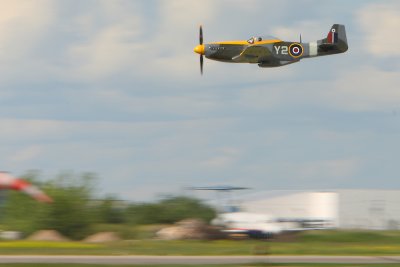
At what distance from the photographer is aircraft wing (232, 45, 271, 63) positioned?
4012cm

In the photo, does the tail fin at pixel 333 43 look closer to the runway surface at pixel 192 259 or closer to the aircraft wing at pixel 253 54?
the aircraft wing at pixel 253 54

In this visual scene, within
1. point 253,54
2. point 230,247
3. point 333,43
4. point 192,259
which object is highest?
point 333,43

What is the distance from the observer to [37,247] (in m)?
36.2

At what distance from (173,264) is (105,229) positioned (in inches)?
866

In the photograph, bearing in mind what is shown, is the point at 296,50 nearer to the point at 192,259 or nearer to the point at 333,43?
the point at 333,43

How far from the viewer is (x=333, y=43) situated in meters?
42.3

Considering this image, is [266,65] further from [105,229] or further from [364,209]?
[364,209]

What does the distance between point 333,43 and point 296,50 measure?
207cm

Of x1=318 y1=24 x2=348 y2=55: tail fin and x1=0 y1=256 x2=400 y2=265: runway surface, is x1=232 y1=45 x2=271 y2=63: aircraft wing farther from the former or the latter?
x1=0 y1=256 x2=400 y2=265: runway surface

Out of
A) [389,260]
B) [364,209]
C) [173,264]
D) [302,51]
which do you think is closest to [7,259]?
[173,264]

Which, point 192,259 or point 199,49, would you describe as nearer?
point 192,259

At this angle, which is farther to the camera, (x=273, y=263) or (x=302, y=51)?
(x=302, y=51)

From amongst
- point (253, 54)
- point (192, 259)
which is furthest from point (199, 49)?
point (192, 259)

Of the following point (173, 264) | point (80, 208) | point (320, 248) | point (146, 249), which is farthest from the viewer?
point (80, 208)
